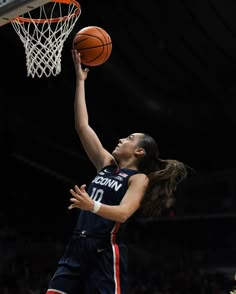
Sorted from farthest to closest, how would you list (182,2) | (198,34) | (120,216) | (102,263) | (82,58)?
(198,34), (182,2), (82,58), (102,263), (120,216)

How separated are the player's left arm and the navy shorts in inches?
11.7

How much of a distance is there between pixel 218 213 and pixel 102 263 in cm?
1230

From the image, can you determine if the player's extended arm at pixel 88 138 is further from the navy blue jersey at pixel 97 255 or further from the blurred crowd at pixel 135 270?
the blurred crowd at pixel 135 270

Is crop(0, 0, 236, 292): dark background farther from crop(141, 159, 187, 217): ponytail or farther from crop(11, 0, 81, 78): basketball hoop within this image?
crop(141, 159, 187, 217): ponytail

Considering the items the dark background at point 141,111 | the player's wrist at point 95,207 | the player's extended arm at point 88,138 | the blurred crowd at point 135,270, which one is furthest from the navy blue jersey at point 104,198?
the blurred crowd at point 135,270

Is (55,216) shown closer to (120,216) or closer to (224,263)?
(224,263)

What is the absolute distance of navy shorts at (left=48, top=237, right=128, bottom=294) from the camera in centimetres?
374

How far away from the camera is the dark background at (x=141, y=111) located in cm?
1145

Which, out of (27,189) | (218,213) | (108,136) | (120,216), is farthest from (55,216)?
(120,216)

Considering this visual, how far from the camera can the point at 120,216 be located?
356 cm

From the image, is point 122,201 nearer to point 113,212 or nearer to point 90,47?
point 113,212

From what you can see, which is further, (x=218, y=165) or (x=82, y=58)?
(x=218, y=165)

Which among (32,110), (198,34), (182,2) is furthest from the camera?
(32,110)

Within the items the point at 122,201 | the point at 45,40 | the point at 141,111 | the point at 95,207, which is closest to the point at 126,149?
the point at 122,201
